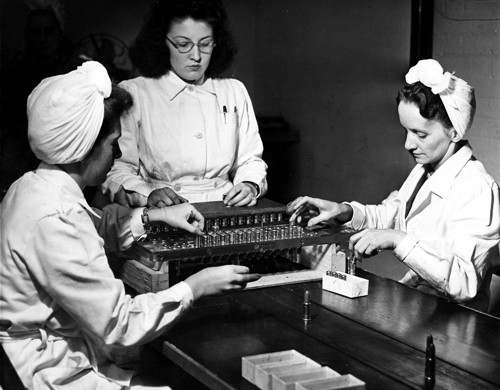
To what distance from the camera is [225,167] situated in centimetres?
412

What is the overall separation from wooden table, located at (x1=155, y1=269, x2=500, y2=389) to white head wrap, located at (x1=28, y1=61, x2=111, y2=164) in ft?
2.16

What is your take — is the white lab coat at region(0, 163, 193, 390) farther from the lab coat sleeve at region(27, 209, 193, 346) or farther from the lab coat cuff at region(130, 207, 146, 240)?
the lab coat cuff at region(130, 207, 146, 240)

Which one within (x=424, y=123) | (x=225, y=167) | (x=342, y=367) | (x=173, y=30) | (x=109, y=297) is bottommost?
(x=342, y=367)

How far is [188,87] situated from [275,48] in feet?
8.27

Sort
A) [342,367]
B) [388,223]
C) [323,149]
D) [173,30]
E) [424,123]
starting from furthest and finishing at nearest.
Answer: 1. [323,149]
2. [173,30]
3. [388,223]
4. [424,123]
5. [342,367]

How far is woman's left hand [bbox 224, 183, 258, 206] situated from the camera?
346cm

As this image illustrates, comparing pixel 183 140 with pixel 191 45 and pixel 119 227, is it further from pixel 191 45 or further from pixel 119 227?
pixel 119 227

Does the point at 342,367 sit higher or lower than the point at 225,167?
lower

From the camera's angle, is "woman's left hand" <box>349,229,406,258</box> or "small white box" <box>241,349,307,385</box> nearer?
"small white box" <box>241,349,307,385</box>

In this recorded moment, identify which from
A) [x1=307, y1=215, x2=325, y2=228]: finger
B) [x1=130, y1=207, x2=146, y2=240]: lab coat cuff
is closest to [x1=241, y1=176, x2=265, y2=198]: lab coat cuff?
[x1=307, y1=215, x2=325, y2=228]: finger

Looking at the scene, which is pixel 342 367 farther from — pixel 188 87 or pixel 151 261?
pixel 188 87

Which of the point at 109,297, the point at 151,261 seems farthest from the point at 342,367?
the point at 151,261

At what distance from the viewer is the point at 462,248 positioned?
116 inches

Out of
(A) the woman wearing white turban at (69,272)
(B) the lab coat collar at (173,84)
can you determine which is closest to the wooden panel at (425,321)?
(A) the woman wearing white turban at (69,272)
